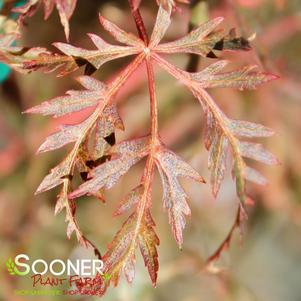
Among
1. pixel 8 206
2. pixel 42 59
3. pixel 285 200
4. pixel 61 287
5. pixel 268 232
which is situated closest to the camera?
pixel 42 59

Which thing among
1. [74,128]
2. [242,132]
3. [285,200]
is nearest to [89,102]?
[74,128]

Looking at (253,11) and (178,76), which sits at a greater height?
(178,76)

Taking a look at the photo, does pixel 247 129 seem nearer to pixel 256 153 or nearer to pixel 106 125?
pixel 256 153

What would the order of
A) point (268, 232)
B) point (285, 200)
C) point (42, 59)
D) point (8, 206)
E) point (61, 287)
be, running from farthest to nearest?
point (268, 232) → point (285, 200) → point (8, 206) → point (61, 287) → point (42, 59)

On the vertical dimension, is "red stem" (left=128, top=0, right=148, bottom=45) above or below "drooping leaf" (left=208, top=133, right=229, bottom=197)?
above

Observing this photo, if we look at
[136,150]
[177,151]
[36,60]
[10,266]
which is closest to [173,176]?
[136,150]

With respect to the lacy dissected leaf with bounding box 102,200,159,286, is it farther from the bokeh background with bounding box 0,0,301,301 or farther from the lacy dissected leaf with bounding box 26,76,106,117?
the bokeh background with bounding box 0,0,301,301

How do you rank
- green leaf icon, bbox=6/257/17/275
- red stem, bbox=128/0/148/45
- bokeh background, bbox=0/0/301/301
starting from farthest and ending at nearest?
bokeh background, bbox=0/0/301/301
green leaf icon, bbox=6/257/17/275
red stem, bbox=128/0/148/45

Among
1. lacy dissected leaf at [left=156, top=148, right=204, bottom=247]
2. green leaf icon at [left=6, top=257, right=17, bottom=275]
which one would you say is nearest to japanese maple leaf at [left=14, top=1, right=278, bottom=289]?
lacy dissected leaf at [left=156, top=148, right=204, bottom=247]

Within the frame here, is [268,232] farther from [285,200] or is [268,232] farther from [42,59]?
[42,59]
